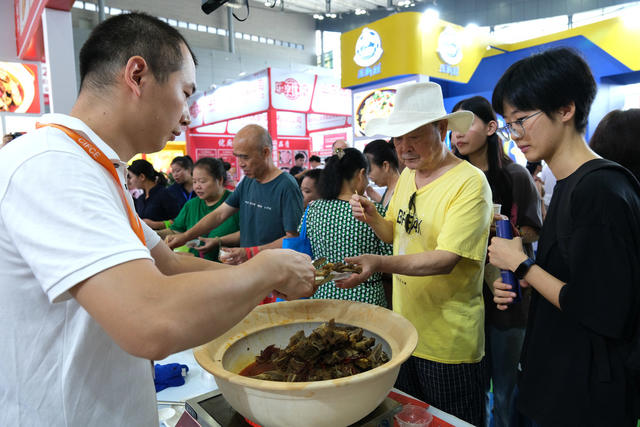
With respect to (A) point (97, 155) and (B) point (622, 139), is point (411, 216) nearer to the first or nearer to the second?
(B) point (622, 139)

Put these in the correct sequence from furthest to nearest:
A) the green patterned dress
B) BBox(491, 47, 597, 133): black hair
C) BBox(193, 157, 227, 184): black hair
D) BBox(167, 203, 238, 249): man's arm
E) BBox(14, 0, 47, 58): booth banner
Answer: BBox(14, 0, 47, 58): booth banner < BBox(193, 157, 227, 184): black hair < BBox(167, 203, 238, 249): man's arm < the green patterned dress < BBox(491, 47, 597, 133): black hair

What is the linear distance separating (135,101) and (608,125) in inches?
74.0

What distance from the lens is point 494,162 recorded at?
2428 millimetres

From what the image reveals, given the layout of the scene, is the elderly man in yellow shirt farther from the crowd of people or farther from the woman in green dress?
the woman in green dress

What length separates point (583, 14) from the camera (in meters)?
16.9

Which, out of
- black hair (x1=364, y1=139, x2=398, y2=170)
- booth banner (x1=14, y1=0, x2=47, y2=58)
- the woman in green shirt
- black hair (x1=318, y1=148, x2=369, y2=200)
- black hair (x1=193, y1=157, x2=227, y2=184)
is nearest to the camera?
black hair (x1=318, y1=148, x2=369, y2=200)

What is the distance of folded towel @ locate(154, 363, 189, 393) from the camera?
1705 millimetres

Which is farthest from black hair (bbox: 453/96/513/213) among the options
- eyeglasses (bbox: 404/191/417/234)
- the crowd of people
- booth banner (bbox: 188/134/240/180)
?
booth banner (bbox: 188/134/240/180)

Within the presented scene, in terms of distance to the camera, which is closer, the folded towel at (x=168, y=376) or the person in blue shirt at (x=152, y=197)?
the folded towel at (x=168, y=376)

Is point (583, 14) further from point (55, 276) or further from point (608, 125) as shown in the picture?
point (55, 276)

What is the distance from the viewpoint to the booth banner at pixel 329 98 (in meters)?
10.1

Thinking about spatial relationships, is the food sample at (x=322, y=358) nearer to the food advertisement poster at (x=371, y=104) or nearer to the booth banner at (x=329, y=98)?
the food advertisement poster at (x=371, y=104)

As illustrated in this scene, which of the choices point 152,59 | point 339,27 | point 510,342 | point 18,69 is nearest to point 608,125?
point 510,342

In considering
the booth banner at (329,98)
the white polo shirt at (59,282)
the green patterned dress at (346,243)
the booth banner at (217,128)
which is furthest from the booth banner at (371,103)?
the booth banner at (217,128)
